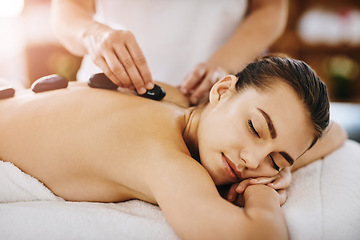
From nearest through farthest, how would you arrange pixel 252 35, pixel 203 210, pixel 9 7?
pixel 203 210 → pixel 252 35 → pixel 9 7

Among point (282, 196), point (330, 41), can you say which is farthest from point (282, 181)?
point (330, 41)

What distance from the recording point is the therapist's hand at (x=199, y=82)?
110cm

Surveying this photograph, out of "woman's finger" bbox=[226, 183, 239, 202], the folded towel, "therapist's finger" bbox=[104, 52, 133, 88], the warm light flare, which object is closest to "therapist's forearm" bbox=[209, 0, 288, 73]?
"therapist's finger" bbox=[104, 52, 133, 88]

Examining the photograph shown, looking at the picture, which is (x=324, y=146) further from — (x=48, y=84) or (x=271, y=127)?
(x=48, y=84)

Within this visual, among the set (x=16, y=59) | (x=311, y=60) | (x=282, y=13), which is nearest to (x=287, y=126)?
(x=282, y=13)

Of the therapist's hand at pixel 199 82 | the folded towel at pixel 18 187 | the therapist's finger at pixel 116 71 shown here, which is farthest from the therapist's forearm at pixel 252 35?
the folded towel at pixel 18 187

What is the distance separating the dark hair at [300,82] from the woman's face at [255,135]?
0.06 feet

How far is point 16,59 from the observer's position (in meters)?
2.69

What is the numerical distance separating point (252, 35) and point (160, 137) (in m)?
0.79

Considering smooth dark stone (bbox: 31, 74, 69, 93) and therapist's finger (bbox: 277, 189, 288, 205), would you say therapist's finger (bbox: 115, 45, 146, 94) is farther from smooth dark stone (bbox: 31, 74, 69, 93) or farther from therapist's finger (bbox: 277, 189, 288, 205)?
therapist's finger (bbox: 277, 189, 288, 205)

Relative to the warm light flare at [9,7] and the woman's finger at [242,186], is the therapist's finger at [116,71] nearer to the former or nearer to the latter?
the woman's finger at [242,186]

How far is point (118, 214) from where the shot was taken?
73 centimetres

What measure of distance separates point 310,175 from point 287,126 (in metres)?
0.29

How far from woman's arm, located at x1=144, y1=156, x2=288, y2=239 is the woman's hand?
3.5 inches
